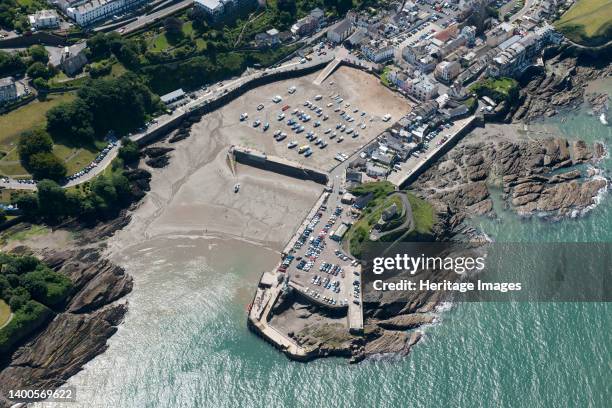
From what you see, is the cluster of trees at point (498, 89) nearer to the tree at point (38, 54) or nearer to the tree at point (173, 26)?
the tree at point (173, 26)

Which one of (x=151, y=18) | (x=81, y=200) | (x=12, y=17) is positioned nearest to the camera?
(x=81, y=200)

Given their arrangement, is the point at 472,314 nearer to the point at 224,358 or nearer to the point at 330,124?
the point at 224,358

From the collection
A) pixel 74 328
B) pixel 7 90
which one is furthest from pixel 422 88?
pixel 7 90

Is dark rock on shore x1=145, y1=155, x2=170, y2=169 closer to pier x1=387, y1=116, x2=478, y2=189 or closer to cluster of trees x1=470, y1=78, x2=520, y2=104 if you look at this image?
pier x1=387, y1=116, x2=478, y2=189

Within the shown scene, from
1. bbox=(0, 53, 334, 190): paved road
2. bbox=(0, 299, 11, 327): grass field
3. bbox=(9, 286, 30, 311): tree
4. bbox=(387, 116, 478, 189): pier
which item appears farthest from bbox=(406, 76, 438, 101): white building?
bbox=(0, 299, 11, 327): grass field

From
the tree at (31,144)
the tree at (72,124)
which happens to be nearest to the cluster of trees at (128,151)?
the tree at (72,124)

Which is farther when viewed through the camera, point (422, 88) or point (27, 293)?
point (422, 88)

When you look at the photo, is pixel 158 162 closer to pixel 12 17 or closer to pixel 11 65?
pixel 11 65

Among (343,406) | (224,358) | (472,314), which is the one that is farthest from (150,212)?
(472,314)
